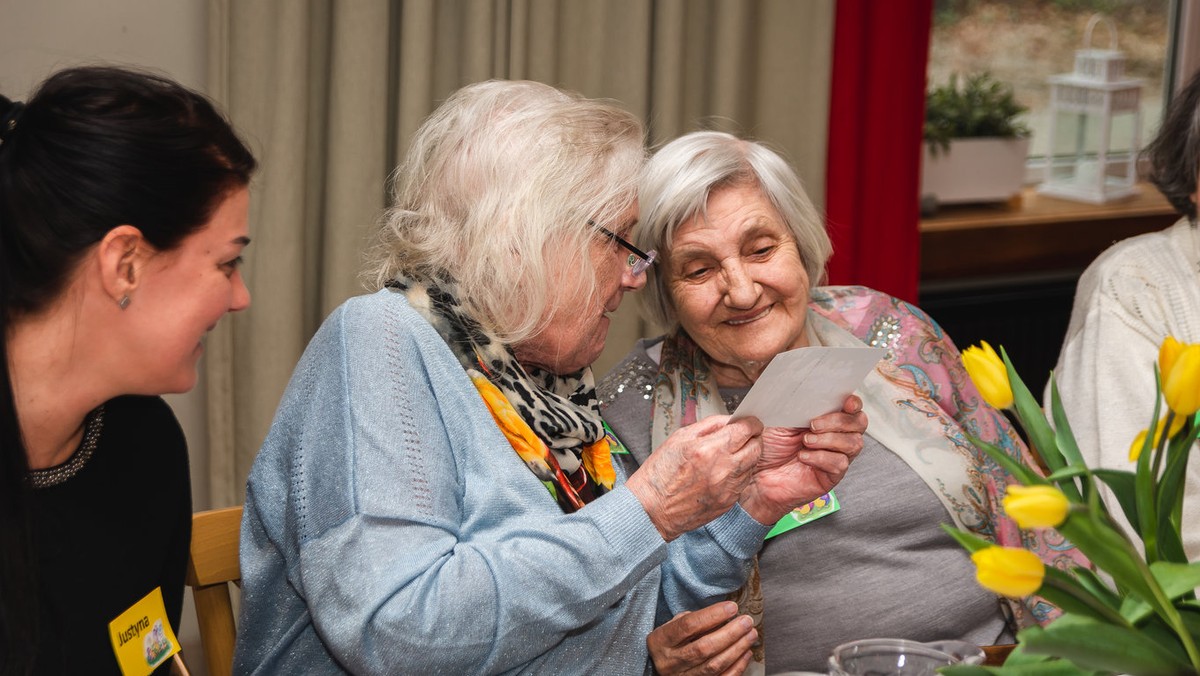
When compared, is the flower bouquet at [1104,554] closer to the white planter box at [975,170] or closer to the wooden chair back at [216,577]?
the wooden chair back at [216,577]

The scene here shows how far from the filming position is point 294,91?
8.34 feet

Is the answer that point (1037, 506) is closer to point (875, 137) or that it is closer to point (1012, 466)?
point (1012, 466)

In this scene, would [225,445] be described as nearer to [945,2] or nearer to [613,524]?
[613,524]

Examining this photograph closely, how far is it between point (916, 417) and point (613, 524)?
2.64 ft

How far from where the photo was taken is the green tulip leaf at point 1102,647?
95cm

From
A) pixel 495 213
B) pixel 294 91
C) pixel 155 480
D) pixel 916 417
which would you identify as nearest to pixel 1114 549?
pixel 495 213

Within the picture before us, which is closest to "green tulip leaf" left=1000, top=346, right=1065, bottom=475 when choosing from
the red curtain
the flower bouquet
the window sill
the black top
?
the flower bouquet

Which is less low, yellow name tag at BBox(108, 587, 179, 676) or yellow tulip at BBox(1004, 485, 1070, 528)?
yellow tulip at BBox(1004, 485, 1070, 528)

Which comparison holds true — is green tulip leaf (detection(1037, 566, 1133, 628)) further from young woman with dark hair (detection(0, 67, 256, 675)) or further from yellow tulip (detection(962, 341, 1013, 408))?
young woman with dark hair (detection(0, 67, 256, 675))

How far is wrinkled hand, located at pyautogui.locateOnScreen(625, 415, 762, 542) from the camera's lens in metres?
1.55

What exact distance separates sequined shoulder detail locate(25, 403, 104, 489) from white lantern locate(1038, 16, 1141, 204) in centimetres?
357

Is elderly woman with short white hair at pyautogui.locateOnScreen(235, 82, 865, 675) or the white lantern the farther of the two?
the white lantern

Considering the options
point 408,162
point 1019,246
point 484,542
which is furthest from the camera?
point 1019,246

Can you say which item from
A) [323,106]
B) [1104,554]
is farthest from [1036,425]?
[323,106]
